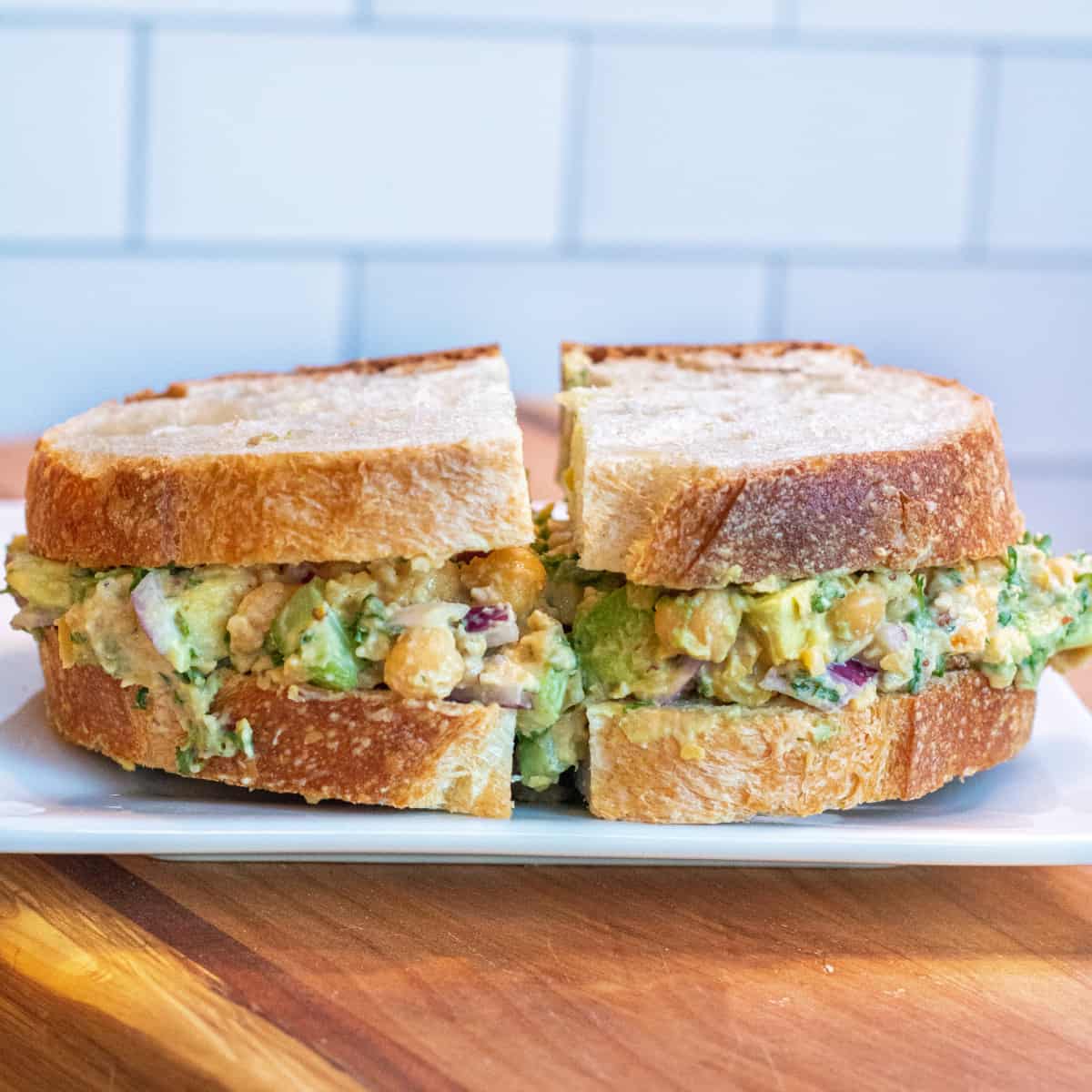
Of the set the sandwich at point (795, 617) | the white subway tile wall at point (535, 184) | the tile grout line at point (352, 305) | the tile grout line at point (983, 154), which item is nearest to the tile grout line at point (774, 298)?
the white subway tile wall at point (535, 184)

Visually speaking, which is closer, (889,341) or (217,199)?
(217,199)

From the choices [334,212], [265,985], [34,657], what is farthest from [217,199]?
[265,985]

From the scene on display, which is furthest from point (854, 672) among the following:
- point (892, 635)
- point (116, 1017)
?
point (116, 1017)

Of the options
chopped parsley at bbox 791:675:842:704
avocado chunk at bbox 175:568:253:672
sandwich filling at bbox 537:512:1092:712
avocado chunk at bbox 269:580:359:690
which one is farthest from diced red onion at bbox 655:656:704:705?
avocado chunk at bbox 175:568:253:672

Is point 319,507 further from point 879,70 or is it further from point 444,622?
point 879,70

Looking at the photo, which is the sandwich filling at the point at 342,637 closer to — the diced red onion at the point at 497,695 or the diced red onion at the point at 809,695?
the diced red onion at the point at 497,695

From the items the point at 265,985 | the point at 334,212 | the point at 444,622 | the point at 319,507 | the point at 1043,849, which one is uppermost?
the point at 334,212
